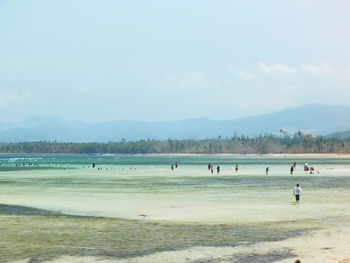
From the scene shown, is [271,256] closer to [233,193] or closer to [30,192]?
[233,193]

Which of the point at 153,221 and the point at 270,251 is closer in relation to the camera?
the point at 270,251

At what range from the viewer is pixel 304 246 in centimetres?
2484

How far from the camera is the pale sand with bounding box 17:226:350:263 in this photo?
22.2 m

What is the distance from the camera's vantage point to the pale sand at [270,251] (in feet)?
72.9

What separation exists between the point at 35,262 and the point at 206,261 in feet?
23.5

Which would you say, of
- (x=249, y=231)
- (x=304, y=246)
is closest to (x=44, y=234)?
(x=249, y=231)

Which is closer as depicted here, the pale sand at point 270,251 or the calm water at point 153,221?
the pale sand at point 270,251

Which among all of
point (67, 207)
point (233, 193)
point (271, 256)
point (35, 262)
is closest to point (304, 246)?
point (271, 256)

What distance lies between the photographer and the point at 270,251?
938 inches

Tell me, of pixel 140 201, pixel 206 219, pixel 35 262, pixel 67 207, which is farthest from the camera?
pixel 140 201

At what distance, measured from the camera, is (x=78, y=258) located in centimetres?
2270

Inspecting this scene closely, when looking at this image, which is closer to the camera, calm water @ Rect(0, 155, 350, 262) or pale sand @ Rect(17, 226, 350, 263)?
pale sand @ Rect(17, 226, 350, 263)

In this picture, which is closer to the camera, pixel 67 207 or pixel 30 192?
pixel 67 207

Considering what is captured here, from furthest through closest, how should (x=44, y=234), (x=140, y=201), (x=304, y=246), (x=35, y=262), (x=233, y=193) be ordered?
(x=233, y=193)
(x=140, y=201)
(x=44, y=234)
(x=304, y=246)
(x=35, y=262)
